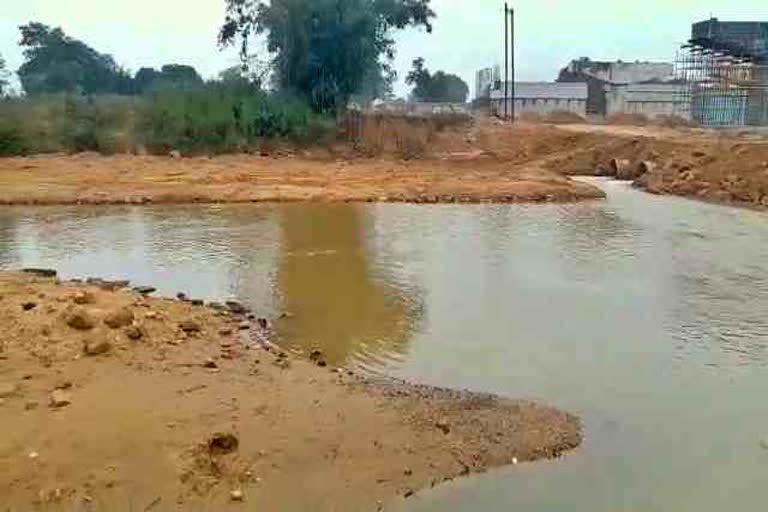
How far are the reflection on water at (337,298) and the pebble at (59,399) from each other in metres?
2.39

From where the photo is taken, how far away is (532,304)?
9805 mm

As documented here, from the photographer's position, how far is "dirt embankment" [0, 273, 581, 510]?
15.3 feet

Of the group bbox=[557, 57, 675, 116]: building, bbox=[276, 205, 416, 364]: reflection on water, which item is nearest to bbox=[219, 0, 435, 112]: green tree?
bbox=[276, 205, 416, 364]: reflection on water

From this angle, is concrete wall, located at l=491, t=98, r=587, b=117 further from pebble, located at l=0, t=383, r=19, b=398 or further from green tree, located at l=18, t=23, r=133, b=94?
pebble, located at l=0, t=383, r=19, b=398

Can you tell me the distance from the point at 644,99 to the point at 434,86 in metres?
13.3

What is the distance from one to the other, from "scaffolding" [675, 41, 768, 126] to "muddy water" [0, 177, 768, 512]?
20576 mm

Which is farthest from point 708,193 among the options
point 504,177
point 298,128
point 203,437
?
point 203,437

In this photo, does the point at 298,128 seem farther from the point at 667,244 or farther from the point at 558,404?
the point at 558,404

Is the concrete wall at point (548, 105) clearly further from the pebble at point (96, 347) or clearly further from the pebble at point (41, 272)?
the pebble at point (96, 347)

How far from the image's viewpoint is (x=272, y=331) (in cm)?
830

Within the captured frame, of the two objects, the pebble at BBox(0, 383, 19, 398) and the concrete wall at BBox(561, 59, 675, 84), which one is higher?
the concrete wall at BBox(561, 59, 675, 84)

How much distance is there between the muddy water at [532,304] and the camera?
5332mm

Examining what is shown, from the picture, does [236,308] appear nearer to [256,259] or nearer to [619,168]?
[256,259]

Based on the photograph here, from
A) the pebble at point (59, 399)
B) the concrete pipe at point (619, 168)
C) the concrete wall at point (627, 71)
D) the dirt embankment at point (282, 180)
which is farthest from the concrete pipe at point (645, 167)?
the concrete wall at point (627, 71)
